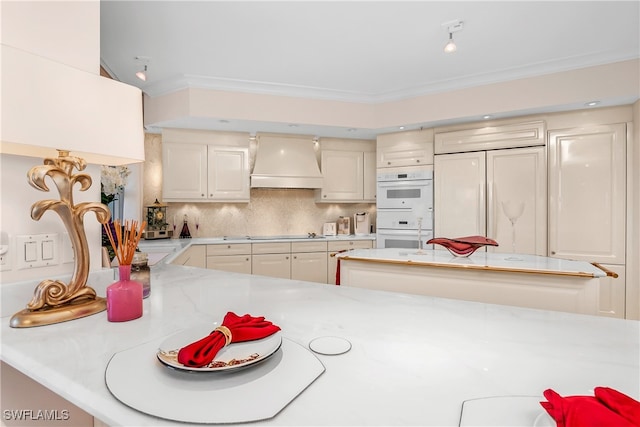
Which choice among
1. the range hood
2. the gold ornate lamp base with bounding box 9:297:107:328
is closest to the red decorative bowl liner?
the gold ornate lamp base with bounding box 9:297:107:328

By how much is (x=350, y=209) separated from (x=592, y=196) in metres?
2.91

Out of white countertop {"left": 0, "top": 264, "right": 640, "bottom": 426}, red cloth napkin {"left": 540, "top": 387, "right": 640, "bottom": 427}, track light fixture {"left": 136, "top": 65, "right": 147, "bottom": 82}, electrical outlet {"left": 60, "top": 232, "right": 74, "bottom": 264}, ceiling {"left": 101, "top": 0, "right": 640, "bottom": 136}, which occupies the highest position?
ceiling {"left": 101, "top": 0, "right": 640, "bottom": 136}

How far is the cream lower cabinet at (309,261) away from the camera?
4.19 m

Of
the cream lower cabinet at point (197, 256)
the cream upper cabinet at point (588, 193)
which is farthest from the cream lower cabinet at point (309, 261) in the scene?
the cream upper cabinet at point (588, 193)

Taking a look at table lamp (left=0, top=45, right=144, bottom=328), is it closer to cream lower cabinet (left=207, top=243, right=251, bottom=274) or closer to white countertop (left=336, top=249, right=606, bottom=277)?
white countertop (left=336, top=249, right=606, bottom=277)

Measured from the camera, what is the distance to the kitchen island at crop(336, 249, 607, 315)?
1661mm

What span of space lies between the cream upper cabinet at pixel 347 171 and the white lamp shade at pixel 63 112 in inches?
138

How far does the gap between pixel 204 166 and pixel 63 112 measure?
10.7ft

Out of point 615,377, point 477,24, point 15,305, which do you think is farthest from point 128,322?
point 477,24

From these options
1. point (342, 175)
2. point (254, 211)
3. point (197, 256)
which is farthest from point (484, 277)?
point (254, 211)

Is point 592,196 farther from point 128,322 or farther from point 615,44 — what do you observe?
point 128,322

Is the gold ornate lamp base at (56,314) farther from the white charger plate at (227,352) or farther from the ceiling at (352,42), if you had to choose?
the ceiling at (352,42)

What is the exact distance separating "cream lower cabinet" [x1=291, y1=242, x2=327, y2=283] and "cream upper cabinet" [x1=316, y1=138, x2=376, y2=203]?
0.72 metres

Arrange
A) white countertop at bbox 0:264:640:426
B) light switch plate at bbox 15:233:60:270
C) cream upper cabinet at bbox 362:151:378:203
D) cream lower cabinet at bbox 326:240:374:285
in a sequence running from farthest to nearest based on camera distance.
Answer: cream upper cabinet at bbox 362:151:378:203 → cream lower cabinet at bbox 326:240:374:285 → light switch plate at bbox 15:233:60:270 → white countertop at bbox 0:264:640:426
